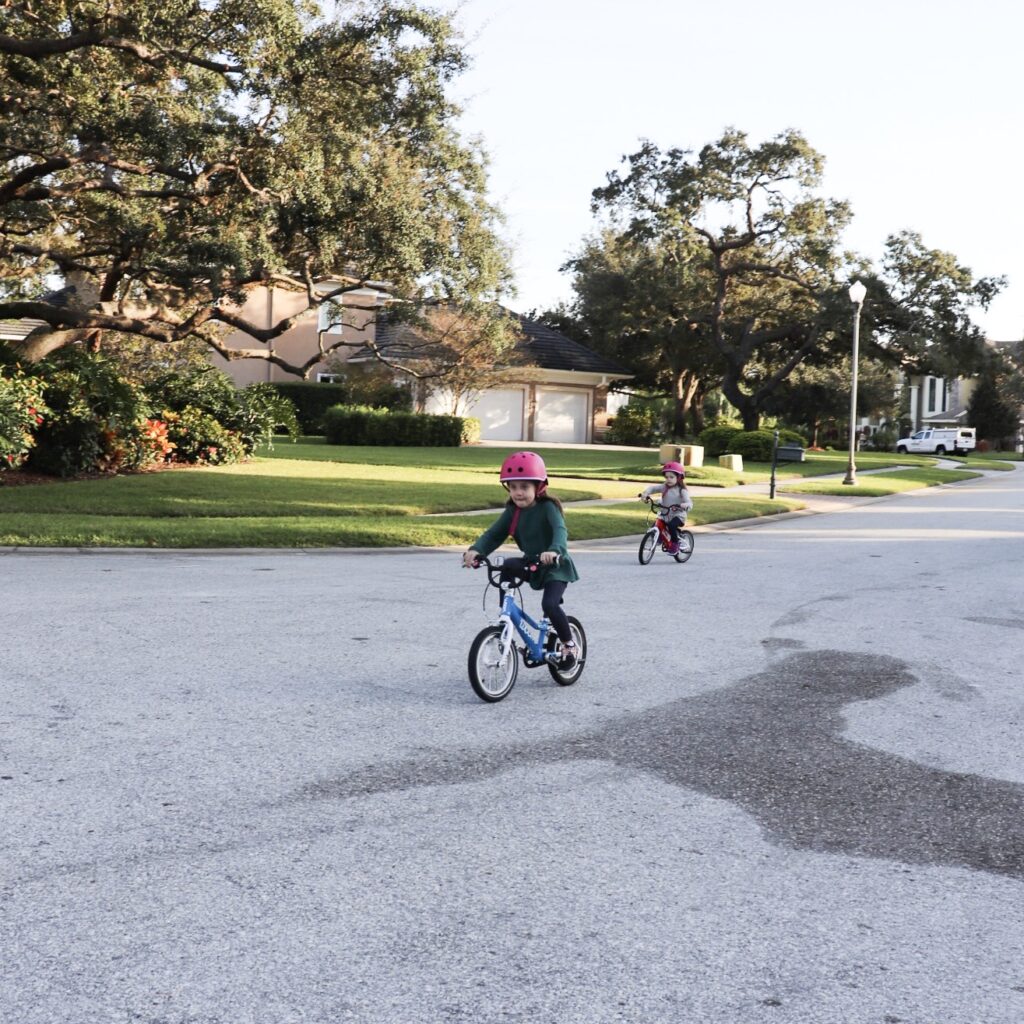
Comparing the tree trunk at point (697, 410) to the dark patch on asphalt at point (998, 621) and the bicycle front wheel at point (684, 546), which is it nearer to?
the bicycle front wheel at point (684, 546)

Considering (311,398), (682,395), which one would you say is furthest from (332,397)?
(682,395)

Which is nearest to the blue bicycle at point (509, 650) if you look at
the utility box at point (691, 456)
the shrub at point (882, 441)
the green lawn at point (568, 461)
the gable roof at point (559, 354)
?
the green lawn at point (568, 461)

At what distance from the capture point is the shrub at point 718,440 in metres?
43.8

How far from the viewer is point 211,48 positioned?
59.4ft

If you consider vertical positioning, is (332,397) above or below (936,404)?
below

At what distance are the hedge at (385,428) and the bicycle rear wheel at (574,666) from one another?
35032 millimetres

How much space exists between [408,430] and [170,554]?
93.1 feet

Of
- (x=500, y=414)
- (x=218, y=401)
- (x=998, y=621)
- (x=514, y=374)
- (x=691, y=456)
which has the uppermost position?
(x=514, y=374)

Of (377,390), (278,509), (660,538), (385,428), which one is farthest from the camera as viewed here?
(377,390)

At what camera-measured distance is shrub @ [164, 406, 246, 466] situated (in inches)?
1035

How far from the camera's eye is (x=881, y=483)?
35250mm

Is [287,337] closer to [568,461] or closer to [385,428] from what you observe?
[385,428]

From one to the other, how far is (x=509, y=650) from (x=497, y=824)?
2581mm

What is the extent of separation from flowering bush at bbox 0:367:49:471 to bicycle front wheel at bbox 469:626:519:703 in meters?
13.4
